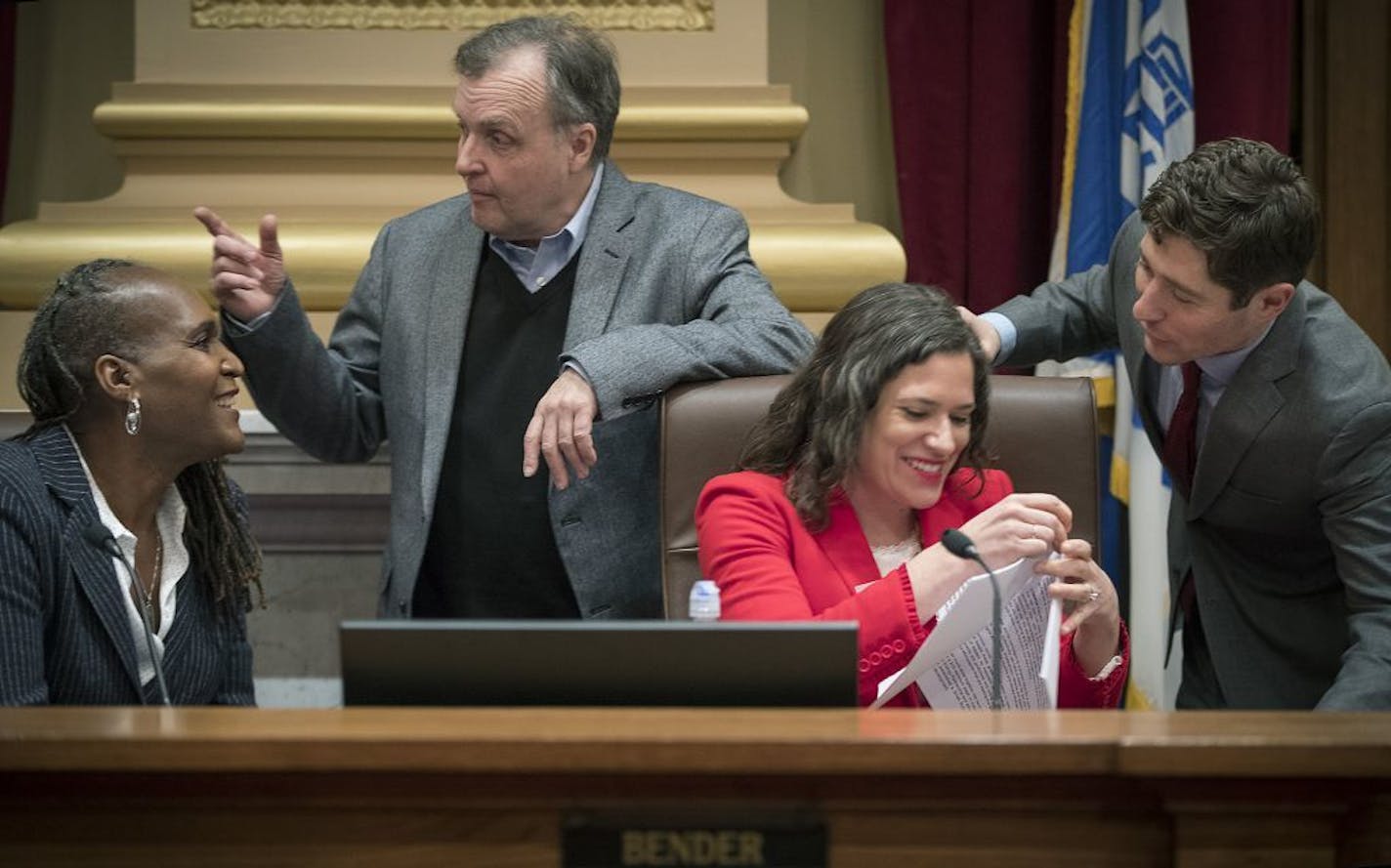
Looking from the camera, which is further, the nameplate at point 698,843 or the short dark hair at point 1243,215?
the short dark hair at point 1243,215

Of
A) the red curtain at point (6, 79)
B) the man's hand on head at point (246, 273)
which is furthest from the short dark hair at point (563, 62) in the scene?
the red curtain at point (6, 79)

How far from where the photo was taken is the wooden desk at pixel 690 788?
1328mm

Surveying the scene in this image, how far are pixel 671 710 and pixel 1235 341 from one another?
1118mm

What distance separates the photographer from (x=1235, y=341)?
7.31 ft

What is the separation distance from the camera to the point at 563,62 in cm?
250

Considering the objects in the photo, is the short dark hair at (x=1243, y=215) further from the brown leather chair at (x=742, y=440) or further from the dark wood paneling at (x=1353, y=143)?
the dark wood paneling at (x=1353, y=143)

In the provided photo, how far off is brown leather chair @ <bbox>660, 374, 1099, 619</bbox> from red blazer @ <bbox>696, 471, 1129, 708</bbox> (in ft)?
0.27

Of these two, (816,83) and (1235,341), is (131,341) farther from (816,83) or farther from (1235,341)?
(816,83)

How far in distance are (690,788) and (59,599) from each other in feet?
3.54

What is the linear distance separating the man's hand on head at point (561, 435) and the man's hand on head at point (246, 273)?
48 centimetres

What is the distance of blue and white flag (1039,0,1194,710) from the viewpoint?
3.28 m

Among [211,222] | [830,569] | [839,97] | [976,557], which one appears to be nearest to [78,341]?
[211,222]

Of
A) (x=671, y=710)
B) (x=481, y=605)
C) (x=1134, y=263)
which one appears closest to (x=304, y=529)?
(x=481, y=605)

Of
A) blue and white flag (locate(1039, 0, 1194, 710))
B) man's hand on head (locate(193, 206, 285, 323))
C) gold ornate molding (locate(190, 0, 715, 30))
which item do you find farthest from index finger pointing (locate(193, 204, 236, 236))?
blue and white flag (locate(1039, 0, 1194, 710))
